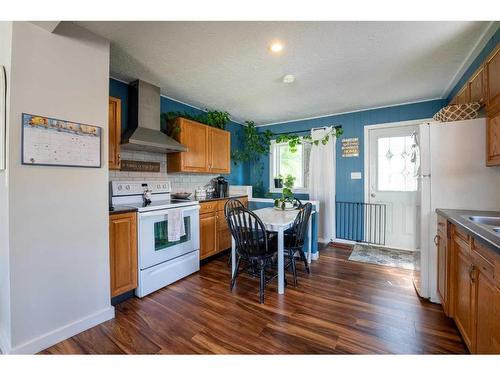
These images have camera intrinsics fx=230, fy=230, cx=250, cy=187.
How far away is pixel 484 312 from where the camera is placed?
46.2 inches

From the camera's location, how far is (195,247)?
2.83 m

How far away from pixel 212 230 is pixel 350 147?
8.89 feet

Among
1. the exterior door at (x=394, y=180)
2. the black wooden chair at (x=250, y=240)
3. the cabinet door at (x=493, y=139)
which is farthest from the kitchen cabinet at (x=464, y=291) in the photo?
the exterior door at (x=394, y=180)

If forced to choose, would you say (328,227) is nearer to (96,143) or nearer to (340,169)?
(340,169)

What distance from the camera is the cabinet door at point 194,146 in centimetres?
314

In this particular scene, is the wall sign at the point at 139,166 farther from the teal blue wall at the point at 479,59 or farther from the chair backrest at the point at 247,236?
the teal blue wall at the point at 479,59

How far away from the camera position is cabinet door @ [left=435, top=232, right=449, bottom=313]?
179 centimetres

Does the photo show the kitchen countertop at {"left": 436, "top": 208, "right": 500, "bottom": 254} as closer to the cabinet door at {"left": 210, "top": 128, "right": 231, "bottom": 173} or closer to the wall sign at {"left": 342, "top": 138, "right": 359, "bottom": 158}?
the wall sign at {"left": 342, "top": 138, "right": 359, "bottom": 158}

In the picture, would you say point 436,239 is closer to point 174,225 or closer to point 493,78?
point 493,78

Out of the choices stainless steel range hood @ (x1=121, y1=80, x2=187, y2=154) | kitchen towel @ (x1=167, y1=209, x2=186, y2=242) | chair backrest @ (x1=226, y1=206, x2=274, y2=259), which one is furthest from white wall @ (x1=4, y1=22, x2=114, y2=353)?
chair backrest @ (x1=226, y1=206, x2=274, y2=259)

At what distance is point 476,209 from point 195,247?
9.05 ft

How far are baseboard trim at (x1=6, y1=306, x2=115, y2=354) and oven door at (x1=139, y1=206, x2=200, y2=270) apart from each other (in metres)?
0.46

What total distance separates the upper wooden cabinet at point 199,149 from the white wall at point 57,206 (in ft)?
4.23

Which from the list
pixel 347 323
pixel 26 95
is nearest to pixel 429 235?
pixel 347 323
